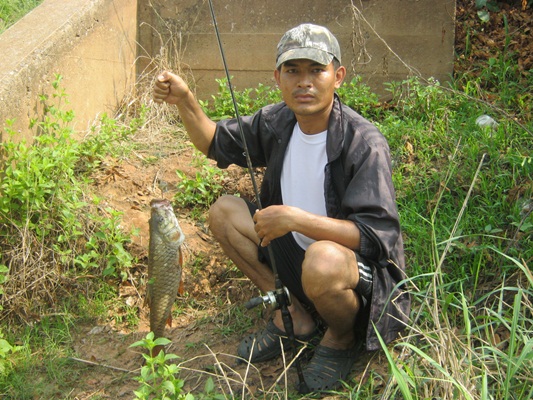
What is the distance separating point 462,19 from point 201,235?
3.38 metres

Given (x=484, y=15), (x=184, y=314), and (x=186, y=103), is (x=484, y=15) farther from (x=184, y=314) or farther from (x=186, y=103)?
(x=184, y=314)

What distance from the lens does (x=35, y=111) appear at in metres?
5.20

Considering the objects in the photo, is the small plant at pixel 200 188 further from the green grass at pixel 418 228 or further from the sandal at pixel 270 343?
the sandal at pixel 270 343

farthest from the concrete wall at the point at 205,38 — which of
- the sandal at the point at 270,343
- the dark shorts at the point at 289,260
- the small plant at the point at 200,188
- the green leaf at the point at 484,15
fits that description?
the sandal at the point at 270,343

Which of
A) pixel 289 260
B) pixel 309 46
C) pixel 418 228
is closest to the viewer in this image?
pixel 309 46

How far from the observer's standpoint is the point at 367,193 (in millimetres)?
3643

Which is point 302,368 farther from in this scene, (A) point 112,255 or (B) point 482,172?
(B) point 482,172

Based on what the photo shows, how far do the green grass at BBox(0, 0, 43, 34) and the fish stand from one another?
456 cm

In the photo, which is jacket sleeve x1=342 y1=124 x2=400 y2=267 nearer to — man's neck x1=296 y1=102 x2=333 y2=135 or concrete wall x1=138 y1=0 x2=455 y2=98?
man's neck x1=296 y1=102 x2=333 y2=135

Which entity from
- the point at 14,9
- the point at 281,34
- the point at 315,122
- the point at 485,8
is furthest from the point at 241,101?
the point at 14,9

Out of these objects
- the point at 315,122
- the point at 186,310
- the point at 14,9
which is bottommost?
the point at 186,310

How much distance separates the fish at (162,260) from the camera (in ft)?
11.9

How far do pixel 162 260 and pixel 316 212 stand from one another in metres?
0.88

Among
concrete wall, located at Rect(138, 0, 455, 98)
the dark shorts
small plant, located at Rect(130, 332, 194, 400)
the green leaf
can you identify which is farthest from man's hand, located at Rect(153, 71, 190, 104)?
the green leaf
